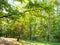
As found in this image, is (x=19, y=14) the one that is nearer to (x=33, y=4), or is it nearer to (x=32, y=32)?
(x=33, y=4)

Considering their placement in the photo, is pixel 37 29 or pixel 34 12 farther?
pixel 37 29

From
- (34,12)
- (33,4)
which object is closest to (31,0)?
(33,4)

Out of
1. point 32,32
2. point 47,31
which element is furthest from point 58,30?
point 32,32

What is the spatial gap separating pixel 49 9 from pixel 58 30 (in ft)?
57.3

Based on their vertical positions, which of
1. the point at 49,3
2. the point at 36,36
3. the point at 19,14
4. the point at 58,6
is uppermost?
the point at 58,6

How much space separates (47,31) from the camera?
25.2 metres

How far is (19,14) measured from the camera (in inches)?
207

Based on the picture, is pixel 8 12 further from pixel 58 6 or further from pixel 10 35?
pixel 58 6

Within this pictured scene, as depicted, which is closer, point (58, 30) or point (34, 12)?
point (34, 12)

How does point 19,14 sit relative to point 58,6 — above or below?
below

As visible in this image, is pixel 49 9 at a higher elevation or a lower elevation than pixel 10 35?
higher

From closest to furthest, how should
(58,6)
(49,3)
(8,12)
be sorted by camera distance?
(8,12)
(49,3)
(58,6)

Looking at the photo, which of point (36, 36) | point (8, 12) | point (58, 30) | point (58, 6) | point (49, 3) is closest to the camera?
point (8, 12)

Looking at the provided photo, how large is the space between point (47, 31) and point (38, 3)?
20.1m
